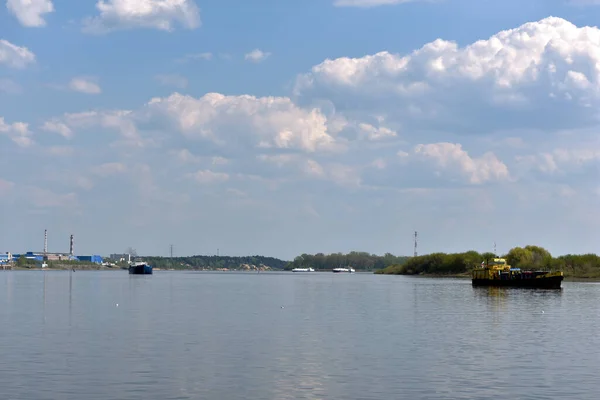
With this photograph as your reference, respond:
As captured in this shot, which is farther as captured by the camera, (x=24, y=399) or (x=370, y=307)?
(x=370, y=307)

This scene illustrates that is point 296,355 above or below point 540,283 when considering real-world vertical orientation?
below

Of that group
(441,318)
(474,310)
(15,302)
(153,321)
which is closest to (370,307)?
(474,310)

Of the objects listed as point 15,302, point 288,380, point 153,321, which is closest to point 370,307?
point 153,321

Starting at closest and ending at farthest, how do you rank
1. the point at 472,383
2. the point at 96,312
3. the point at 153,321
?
1. the point at 472,383
2. the point at 153,321
3. the point at 96,312

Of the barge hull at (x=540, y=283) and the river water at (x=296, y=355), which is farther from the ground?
the barge hull at (x=540, y=283)

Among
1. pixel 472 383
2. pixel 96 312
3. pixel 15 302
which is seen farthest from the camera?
pixel 15 302

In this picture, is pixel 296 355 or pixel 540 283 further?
pixel 540 283

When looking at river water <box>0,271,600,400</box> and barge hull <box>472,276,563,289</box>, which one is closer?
river water <box>0,271,600,400</box>

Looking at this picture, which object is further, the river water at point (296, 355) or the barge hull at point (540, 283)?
the barge hull at point (540, 283)

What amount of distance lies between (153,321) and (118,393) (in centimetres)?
4269

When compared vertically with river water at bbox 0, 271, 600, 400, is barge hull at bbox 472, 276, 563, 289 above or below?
above

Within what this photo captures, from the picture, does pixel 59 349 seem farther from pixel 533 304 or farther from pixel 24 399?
pixel 533 304

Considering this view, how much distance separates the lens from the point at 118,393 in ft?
140

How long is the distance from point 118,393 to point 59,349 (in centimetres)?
1911
